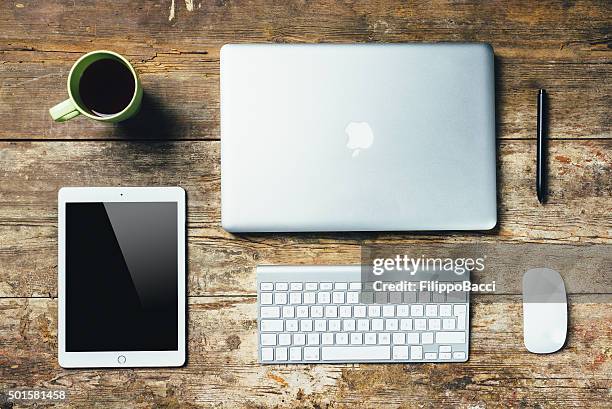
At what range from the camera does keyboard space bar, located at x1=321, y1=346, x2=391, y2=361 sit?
0.95 meters

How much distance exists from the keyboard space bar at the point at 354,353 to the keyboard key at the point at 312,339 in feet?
0.05

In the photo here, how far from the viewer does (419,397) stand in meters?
0.97

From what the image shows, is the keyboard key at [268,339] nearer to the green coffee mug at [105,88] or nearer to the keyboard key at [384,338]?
the keyboard key at [384,338]

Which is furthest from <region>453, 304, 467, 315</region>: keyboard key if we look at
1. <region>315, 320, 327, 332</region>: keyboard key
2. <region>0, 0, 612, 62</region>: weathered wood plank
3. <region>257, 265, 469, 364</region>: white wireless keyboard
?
<region>0, 0, 612, 62</region>: weathered wood plank

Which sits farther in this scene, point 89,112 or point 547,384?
point 547,384

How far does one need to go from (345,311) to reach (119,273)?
14.2 inches

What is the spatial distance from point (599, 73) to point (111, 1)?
0.79 m

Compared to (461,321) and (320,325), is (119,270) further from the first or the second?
(461,321)

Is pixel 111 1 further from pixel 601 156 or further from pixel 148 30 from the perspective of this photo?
pixel 601 156

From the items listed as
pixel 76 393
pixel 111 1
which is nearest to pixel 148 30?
pixel 111 1

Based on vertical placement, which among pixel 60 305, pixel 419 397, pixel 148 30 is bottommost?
pixel 419 397

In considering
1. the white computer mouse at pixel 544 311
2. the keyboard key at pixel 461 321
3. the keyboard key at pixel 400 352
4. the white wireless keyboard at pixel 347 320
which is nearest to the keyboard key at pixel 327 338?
the white wireless keyboard at pixel 347 320

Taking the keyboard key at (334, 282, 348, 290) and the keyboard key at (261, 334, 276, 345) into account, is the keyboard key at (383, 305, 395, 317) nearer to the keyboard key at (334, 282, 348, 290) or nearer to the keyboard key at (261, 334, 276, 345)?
the keyboard key at (334, 282, 348, 290)

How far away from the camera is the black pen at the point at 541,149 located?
0.94m
